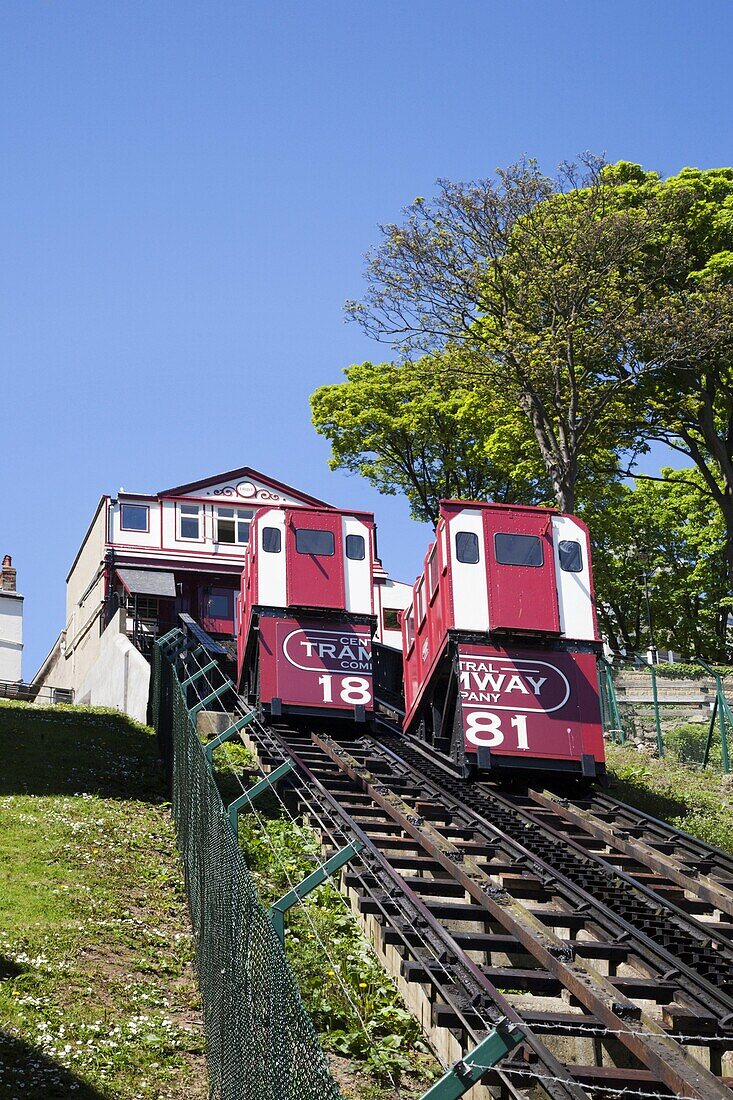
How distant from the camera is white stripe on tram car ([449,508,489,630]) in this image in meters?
19.5

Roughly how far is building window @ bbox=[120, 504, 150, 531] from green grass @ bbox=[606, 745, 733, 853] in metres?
27.2

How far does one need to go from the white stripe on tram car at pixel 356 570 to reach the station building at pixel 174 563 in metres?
19.9

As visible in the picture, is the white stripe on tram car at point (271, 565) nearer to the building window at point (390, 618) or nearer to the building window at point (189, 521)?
the building window at point (390, 618)

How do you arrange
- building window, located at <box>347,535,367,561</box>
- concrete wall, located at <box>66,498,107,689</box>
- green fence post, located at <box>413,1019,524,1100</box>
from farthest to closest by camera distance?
concrete wall, located at <box>66,498,107,689</box> → building window, located at <box>347,535,367,561</box> → green fence post, located at <box>413,1019,524,1100</box>

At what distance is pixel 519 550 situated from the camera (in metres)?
20.1

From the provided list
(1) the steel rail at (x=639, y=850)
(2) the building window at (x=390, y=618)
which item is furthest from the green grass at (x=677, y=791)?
(2) the building window at (x=390, y=618)

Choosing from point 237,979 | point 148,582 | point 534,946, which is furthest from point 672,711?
point 148,582

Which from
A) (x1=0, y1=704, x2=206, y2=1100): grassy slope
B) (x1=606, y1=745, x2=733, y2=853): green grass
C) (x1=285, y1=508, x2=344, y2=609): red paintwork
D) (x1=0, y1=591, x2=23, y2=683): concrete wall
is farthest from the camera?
(x1=0, y1=591, x2=23, y2=683): concrete wall

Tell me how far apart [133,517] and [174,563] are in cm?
221

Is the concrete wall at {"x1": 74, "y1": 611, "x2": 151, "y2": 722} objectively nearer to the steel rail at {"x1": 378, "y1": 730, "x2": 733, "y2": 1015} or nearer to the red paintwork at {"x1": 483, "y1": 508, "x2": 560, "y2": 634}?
the red paintwork at {"x1": 483, "y1": 508, "x2": 560, "y2": 634}

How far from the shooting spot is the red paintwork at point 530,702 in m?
18.7

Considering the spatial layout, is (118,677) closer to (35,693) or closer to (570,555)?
(35,693)

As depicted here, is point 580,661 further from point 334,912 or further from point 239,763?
point 334,912

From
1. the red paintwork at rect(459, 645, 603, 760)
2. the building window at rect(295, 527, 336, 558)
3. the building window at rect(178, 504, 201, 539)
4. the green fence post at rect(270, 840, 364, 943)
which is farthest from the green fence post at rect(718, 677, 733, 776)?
the building window at rect(178, 504, 201, 539)
